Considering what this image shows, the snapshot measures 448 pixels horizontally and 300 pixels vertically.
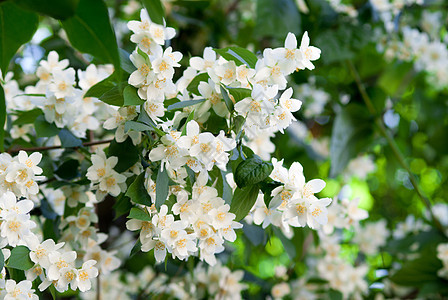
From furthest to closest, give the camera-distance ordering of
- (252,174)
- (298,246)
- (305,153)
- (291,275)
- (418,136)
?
1. (418,136)
2. (305,153)
3. (291,275)
4. (298,246)
5. (252,174)

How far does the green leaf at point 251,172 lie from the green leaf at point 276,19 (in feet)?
2.76

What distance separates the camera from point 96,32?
481 millimetres

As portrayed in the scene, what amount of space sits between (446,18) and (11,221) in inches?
69.1

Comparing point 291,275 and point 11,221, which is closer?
point 11,221

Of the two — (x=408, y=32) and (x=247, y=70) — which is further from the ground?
(x=247, y=70)

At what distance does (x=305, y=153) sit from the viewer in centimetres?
157

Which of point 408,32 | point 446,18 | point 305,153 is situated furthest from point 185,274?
point 446,18

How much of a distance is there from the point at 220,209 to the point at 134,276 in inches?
35.9

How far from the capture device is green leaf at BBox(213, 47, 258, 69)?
0.65 metres

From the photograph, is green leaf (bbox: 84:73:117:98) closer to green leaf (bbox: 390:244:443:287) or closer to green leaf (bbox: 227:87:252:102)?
green leaf (bbox: 227:87:252:102)

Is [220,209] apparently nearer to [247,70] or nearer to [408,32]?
[247,70]

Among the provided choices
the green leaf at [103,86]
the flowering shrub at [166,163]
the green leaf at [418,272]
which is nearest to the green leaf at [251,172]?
the flowering shrub at [166,163]

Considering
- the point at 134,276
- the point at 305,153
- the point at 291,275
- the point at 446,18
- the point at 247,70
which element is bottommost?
the point at 134,276

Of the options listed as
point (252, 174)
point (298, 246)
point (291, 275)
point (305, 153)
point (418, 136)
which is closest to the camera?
point (252, 174)
